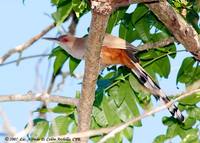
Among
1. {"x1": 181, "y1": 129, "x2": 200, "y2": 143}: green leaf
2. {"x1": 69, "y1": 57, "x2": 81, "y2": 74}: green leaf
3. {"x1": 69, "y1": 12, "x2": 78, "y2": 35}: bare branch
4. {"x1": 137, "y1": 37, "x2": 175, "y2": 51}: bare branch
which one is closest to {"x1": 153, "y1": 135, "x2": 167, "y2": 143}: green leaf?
{"x1": 181, "y1": 129, "x2": 200, "y2": 143}: green leaf

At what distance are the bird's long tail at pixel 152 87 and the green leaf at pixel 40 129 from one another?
0.56 meters

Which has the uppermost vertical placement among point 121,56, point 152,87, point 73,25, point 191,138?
point 73,25

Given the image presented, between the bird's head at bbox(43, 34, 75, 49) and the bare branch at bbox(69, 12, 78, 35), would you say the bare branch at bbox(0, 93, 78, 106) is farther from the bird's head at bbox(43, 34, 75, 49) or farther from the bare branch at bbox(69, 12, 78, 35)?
the bare branch at bbox(69, 12, 78, 35)

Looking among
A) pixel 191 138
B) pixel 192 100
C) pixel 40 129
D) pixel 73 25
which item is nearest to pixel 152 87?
pixel 192 100

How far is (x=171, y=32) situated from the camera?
9.20 ft

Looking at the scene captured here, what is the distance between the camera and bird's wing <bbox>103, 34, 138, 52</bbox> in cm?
301

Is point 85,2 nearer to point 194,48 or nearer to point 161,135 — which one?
point 194,48

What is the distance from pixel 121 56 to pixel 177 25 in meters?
0.62

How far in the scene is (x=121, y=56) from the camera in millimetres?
3229

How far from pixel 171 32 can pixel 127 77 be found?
439mm

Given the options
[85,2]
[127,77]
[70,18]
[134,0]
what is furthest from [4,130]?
[70,18]

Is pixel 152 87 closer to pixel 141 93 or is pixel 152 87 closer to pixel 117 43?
pixel 141 93

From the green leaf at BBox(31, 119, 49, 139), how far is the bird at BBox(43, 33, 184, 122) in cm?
43

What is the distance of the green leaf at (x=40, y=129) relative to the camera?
2.86 meters
